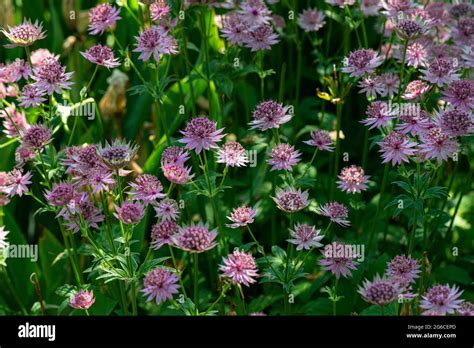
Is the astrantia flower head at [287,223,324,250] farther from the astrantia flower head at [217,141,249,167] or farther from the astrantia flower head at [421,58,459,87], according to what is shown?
the astrantia flower head at [421,58,459,87]

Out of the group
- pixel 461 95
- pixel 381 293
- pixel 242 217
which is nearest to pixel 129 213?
pixel 242 217

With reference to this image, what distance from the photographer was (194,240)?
4.26 feet

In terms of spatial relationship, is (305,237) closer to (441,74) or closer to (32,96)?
(441,74)

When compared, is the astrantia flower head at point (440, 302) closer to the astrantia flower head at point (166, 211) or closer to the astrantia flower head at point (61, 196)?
the astrantia flower head at point (166, 211)

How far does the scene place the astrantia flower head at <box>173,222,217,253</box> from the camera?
129 cm

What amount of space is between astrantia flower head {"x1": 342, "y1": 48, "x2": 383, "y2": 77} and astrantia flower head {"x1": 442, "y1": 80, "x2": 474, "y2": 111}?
16 centimetres

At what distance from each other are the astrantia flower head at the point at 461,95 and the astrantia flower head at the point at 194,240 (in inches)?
23.2

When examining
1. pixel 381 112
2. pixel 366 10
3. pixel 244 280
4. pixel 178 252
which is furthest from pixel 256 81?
pixel 244 280

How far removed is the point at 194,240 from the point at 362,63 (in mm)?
563

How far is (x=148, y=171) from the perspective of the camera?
1832 mm

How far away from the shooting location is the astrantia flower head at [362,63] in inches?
63.4
